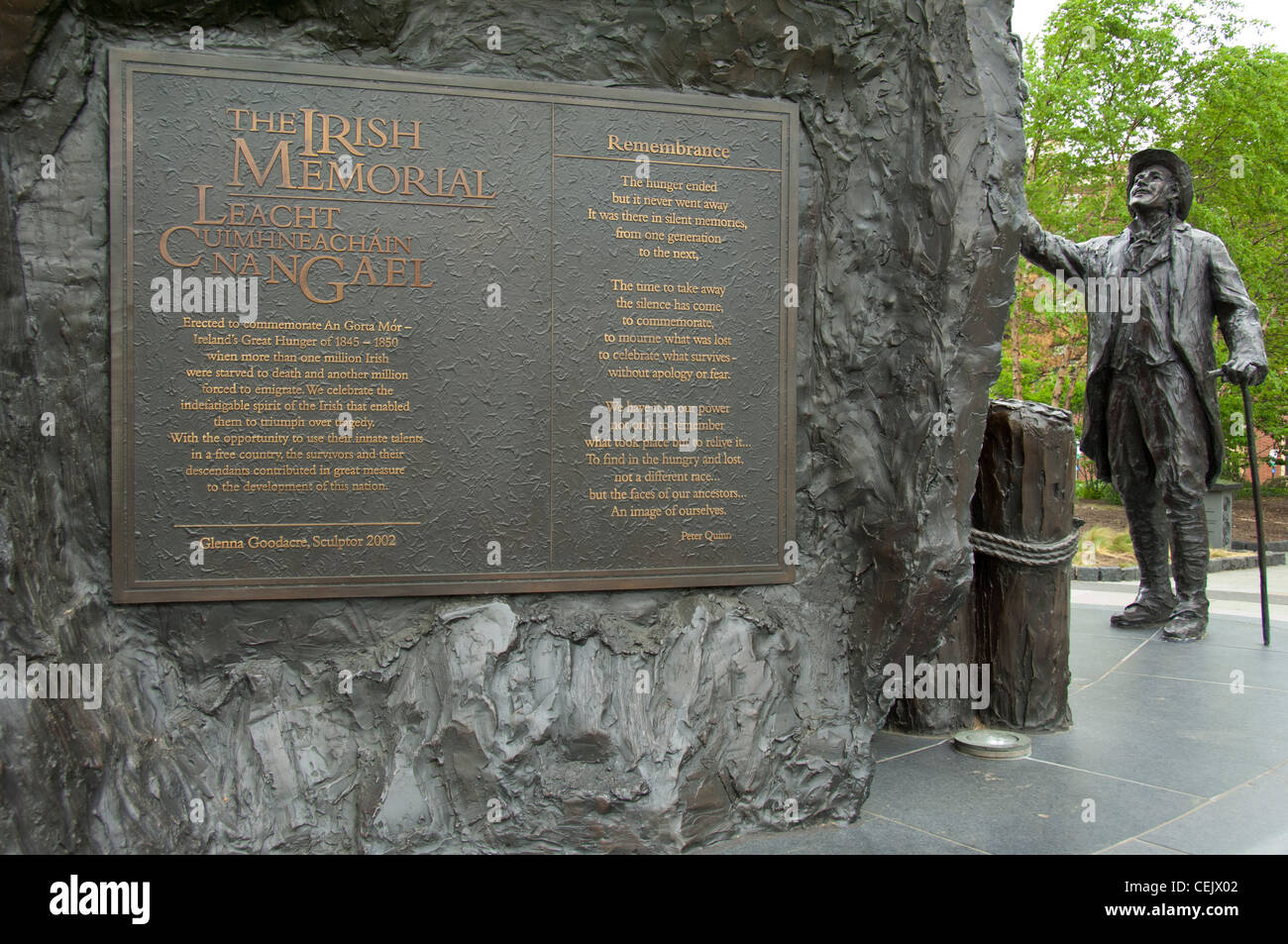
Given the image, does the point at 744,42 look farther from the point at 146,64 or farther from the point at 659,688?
the point at 659,688

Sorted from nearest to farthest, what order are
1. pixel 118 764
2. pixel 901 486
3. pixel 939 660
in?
pixel 118 764, pixel 901 486, pixel 939 660

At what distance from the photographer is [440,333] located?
3889 millimetres

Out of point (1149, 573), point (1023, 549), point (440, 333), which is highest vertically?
point (440, 333)

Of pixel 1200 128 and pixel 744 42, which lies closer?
pixel 744 42

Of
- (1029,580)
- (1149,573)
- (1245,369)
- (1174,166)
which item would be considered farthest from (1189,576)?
(1174,166)

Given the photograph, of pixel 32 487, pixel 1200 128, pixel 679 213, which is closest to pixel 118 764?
pixel 32 487

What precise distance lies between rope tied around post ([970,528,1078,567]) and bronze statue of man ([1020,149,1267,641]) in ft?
7.43

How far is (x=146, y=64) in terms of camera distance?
363 cm

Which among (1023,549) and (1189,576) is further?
(1189,576)

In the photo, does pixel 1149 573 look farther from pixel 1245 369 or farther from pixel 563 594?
pixel 563 594

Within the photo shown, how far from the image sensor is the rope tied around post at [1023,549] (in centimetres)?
510

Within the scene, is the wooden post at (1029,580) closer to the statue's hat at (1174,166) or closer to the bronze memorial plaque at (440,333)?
the bronze memorial plaque at (440,333)

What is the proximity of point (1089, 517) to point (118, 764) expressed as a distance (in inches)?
719

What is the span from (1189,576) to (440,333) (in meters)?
6.19
